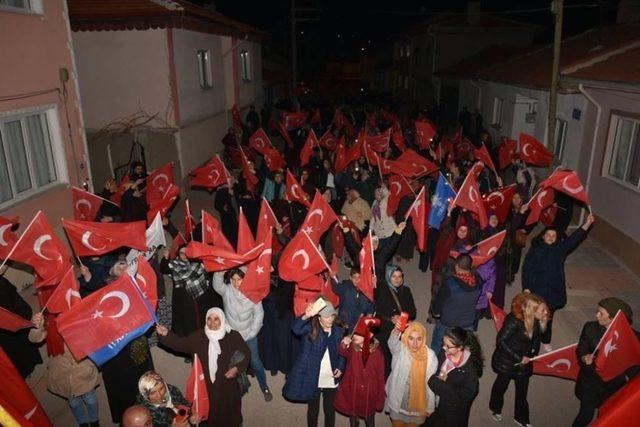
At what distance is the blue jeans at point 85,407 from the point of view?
5191 mm

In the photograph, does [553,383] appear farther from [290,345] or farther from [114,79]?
[114,79]

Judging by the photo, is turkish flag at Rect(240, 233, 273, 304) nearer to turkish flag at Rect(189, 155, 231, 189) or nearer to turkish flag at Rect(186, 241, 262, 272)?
turkish flag at Rect(186, 241, 262, 272)

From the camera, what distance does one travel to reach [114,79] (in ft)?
50.4

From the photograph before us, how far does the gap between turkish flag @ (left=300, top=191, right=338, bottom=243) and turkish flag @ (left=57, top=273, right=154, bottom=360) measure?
9.73 feet

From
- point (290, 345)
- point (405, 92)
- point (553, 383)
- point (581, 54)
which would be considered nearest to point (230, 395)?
point (290, 345)

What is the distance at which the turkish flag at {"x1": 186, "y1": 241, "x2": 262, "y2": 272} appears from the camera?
18.5 feet

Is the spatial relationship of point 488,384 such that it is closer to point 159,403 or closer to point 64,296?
point 159,403

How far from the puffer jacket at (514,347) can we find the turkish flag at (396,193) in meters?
4.12

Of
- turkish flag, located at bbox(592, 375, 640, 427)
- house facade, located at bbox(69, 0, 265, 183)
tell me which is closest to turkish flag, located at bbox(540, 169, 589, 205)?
turkish flag, located at bbox(592, 375, 640, 427)

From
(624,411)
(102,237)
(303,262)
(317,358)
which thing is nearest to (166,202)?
(102,237)

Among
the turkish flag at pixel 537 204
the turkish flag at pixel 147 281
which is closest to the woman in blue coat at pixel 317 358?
the turkish flag at pixel 147 281

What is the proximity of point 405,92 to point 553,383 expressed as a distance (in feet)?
130

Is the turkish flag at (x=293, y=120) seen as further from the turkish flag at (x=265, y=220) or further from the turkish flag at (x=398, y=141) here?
the turkish flag at (x=265, y=220)

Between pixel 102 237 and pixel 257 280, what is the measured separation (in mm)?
2200
